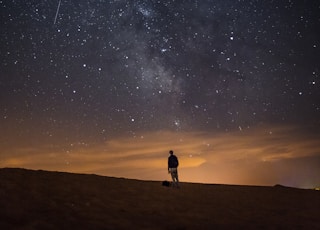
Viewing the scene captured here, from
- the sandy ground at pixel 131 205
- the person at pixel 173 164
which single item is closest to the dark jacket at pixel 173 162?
the person at pixel 173 164

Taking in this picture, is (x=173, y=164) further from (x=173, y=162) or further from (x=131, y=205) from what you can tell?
(x=131, y=205)

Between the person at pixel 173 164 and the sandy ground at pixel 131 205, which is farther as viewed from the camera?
the person at pixel 173 164

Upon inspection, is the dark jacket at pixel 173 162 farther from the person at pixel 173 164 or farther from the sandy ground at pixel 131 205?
the sandy ground at pixel 131 205

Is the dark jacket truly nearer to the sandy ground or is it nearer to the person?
the person

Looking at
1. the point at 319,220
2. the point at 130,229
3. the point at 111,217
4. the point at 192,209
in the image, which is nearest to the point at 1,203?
the point at 111,217

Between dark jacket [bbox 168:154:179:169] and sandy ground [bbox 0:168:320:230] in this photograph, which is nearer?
sandy ground [bbox 0:168:320:230]

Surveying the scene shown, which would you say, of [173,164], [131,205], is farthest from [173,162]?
[131,205]

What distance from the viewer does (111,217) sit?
10672 mm

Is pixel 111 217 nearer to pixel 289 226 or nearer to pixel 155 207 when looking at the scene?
pixel 155 207

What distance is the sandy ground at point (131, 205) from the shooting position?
1001 centimetres

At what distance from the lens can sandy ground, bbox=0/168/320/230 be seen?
1001 centimetres

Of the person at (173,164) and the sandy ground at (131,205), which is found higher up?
the person at (173,164)

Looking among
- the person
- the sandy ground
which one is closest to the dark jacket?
the person

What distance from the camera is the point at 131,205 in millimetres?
12828
